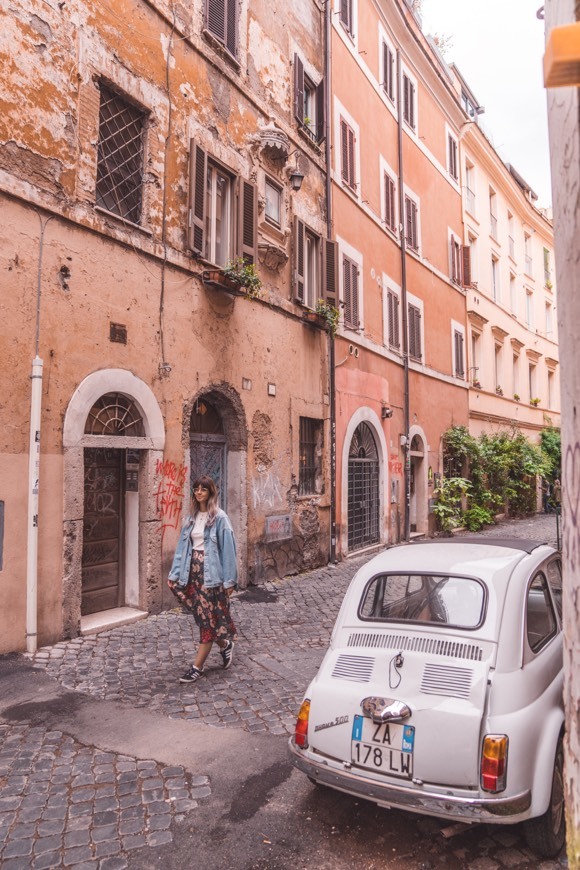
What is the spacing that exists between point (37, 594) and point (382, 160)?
13.4m

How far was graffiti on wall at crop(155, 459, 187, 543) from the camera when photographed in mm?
7582

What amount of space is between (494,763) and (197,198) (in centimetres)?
766

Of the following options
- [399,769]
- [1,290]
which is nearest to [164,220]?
[1,290]

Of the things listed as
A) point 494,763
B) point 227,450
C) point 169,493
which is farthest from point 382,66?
point 494,763

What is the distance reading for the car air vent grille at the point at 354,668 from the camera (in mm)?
3141

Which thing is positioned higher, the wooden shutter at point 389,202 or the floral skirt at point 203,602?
the wooden shutter at point 389,202

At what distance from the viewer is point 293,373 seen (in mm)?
10734

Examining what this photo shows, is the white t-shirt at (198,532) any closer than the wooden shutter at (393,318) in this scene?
Yes

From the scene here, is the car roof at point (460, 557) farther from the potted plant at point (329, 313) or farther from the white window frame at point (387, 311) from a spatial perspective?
the white window frame at point (387, 311)

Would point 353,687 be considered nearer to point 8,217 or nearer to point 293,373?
point 8,217

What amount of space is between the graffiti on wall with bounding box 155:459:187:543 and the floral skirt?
92.0 inches

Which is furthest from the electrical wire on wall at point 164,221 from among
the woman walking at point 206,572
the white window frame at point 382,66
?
the white window frame at point 382,66

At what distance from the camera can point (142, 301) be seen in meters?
7.48

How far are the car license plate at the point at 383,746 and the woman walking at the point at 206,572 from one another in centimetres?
242
